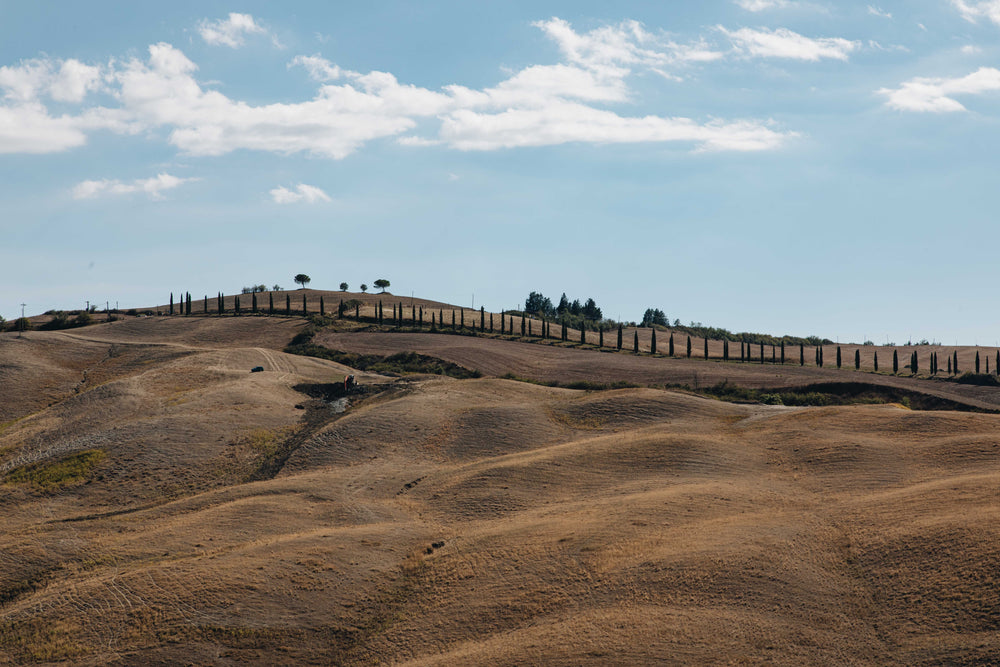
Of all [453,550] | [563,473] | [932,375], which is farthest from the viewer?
[932,375]

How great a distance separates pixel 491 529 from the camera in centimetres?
4153

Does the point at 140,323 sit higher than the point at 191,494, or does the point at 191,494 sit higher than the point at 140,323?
→ the point at 140,323

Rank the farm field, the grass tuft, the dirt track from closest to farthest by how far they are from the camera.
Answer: the farm field → the grass tuft → the dirt track

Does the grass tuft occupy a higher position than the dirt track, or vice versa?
the dirt track

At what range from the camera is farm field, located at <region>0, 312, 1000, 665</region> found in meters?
31.3

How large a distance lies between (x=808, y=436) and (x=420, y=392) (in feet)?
96.4

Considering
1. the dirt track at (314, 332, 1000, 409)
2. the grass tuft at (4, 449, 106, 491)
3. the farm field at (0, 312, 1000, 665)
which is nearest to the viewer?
the farm field at (0, 312, 1000, 665)

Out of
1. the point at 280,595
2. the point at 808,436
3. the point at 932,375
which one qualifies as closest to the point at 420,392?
the point at 808,436

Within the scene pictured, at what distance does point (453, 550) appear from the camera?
3919 centimetres

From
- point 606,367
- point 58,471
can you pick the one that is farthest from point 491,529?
point 606,367

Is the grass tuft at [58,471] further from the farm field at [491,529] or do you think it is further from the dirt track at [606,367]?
the dirt track at [606,367]

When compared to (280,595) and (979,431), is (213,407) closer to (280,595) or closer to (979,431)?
(280,595)

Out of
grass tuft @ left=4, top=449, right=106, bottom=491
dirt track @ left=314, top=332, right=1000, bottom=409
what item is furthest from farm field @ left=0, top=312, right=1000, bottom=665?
dirt track @ left=314, top=332, right=1000, bottom=409

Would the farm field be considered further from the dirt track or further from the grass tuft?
the dirt track
